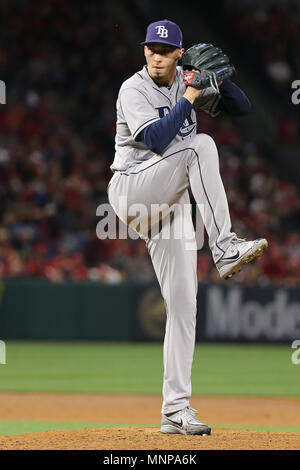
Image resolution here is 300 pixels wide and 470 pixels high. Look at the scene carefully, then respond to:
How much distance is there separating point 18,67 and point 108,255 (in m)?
4.53

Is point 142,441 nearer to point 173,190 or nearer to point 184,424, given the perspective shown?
point 184,424

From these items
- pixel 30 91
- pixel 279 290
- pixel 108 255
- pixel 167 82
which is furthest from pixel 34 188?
pixel 167 82

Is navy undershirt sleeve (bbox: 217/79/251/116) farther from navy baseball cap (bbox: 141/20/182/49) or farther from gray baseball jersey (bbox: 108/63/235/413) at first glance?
navy baseball cap (bbox: 141/20/182/49)

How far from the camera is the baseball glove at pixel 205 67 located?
183 inches

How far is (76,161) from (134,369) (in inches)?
214

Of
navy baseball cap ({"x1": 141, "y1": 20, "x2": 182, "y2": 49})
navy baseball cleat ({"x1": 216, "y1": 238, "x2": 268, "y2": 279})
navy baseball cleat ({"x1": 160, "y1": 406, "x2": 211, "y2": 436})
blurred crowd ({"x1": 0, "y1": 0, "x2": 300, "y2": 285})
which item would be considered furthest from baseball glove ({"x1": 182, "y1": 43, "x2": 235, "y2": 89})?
blurred crowd ({"x1": 0, "y1": 0, "x2": 300, "y2": 285})

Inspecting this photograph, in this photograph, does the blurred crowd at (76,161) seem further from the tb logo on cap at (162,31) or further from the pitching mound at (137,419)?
the tb logo on cap at (162,31)

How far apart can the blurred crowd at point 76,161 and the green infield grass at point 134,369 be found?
1.15m

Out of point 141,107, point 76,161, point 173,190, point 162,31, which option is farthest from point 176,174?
point 76,161

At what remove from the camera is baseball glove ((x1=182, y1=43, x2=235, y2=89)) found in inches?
183

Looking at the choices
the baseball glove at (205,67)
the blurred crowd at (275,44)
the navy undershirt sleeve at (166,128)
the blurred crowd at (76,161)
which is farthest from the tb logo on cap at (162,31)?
the blurred crowd at (275,44)

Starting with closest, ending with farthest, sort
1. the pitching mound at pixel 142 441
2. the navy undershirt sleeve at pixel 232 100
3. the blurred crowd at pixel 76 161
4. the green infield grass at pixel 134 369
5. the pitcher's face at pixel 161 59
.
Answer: the pitching mound at pixel 142 441 → the pitcher's face at pixel 161 59 → the navy undershirt sleeve at pixel 232 100 → the green infield grass at pixel 134 369 → the blurred crowd at pixel 76 161

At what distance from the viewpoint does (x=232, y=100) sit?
4949 millimetres

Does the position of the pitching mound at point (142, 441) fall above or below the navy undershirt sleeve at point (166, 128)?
below
